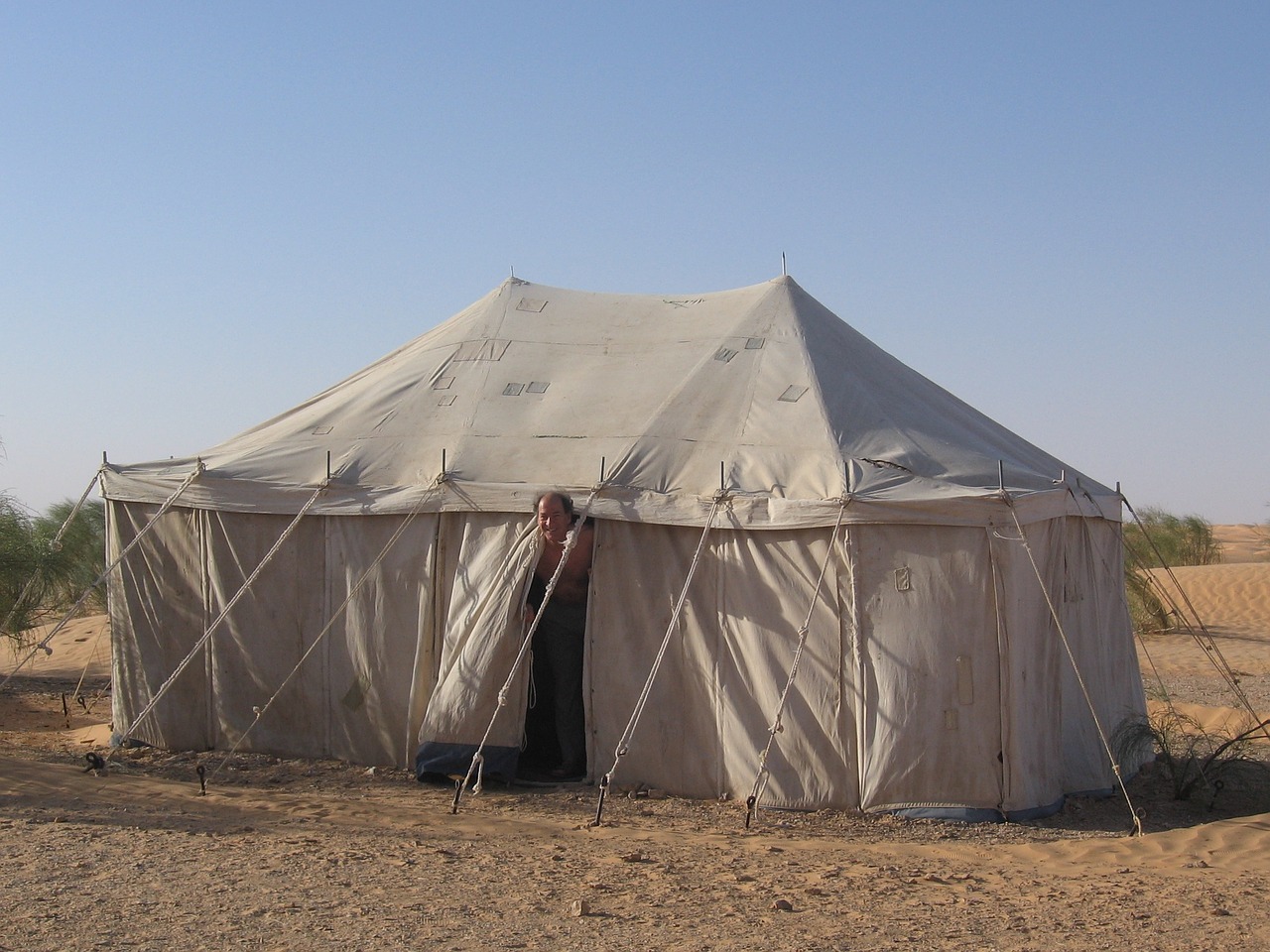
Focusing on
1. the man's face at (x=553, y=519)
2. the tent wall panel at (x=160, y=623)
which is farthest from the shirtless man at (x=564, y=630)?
the tent wall panel at (x=160, y=623)

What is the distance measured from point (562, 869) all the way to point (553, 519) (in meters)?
2.52

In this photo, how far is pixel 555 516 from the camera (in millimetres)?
7680

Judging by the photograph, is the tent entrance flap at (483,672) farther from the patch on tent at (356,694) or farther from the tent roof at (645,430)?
the patch on tent at (356,694)

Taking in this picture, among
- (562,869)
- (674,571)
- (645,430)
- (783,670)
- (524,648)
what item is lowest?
(562,869)

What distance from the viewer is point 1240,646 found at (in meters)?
17.4

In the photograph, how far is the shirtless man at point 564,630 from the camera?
7.75 m

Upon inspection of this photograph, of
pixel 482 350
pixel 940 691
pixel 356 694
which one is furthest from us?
pixel 482 350

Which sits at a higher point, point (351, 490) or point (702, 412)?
point (702, 412)

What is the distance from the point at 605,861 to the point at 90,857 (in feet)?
7.61

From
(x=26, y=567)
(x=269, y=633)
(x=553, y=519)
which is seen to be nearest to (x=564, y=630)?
(x=553, y=519)

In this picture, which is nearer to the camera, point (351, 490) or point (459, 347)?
point (351, 490)

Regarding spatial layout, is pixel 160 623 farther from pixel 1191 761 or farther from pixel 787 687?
pixel 1191 761

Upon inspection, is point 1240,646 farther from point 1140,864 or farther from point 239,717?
point 239,717

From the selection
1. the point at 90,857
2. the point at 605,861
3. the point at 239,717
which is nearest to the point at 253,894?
the point at 90,857
